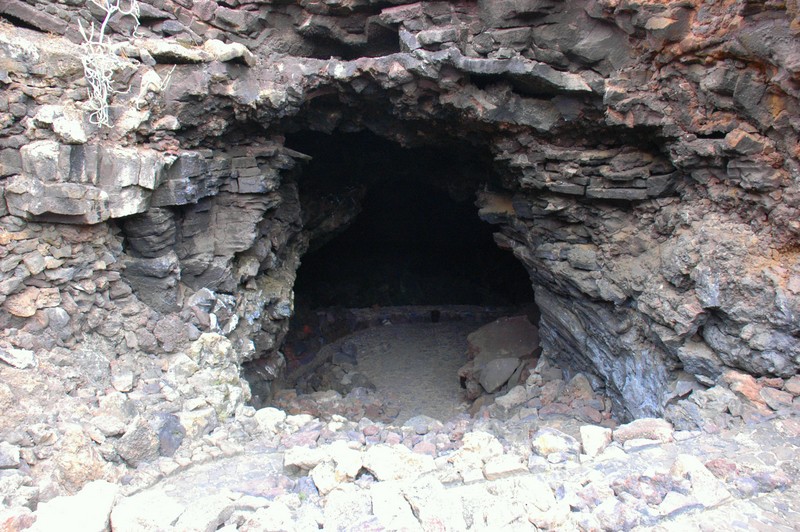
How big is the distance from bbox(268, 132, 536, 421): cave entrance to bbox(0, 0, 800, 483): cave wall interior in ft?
5.94

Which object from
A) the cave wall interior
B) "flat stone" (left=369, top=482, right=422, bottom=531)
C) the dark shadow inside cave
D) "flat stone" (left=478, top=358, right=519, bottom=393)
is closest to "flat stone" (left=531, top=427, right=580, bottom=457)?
"flat stone" (left=369, top=482, right=422, bottom=531)

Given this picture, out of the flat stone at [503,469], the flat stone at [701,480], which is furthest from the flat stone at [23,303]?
the flat stone at [701,480]

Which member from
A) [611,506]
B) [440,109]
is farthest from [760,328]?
[440,109]

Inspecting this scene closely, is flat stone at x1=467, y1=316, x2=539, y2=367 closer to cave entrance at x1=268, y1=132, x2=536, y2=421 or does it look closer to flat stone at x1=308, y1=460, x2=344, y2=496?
cave entrance at x1=268, y1=132, x2=536, y2=421

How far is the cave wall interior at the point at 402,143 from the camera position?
16.3ft

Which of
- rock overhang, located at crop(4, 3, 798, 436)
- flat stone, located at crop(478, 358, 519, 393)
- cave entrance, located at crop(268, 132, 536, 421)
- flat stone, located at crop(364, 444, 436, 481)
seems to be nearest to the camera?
flat stone, located at crop(364, 444, 436, 481)

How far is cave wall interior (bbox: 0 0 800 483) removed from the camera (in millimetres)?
4977

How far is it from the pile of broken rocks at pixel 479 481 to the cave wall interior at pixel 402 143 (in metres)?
0.54

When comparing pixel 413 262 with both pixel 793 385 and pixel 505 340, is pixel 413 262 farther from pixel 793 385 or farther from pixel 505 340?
pixel 793 385

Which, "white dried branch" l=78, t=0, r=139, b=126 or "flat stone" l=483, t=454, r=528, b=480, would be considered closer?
"flat stone" l=483, t=454, r=528, b=480

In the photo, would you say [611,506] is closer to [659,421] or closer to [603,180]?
[659,421]

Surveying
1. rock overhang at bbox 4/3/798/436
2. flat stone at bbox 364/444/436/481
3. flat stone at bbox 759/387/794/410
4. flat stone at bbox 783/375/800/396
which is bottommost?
flat stone at bbox 364/444/436/481

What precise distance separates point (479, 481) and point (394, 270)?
10.7 m

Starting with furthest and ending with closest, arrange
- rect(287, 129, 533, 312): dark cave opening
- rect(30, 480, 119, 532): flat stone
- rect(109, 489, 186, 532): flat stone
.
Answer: rect(287, 129, 533, 312): dark cave opening < rect(109, 489, 186, 532): flat stone < rect(30, 480, 119, 532): flat stone
